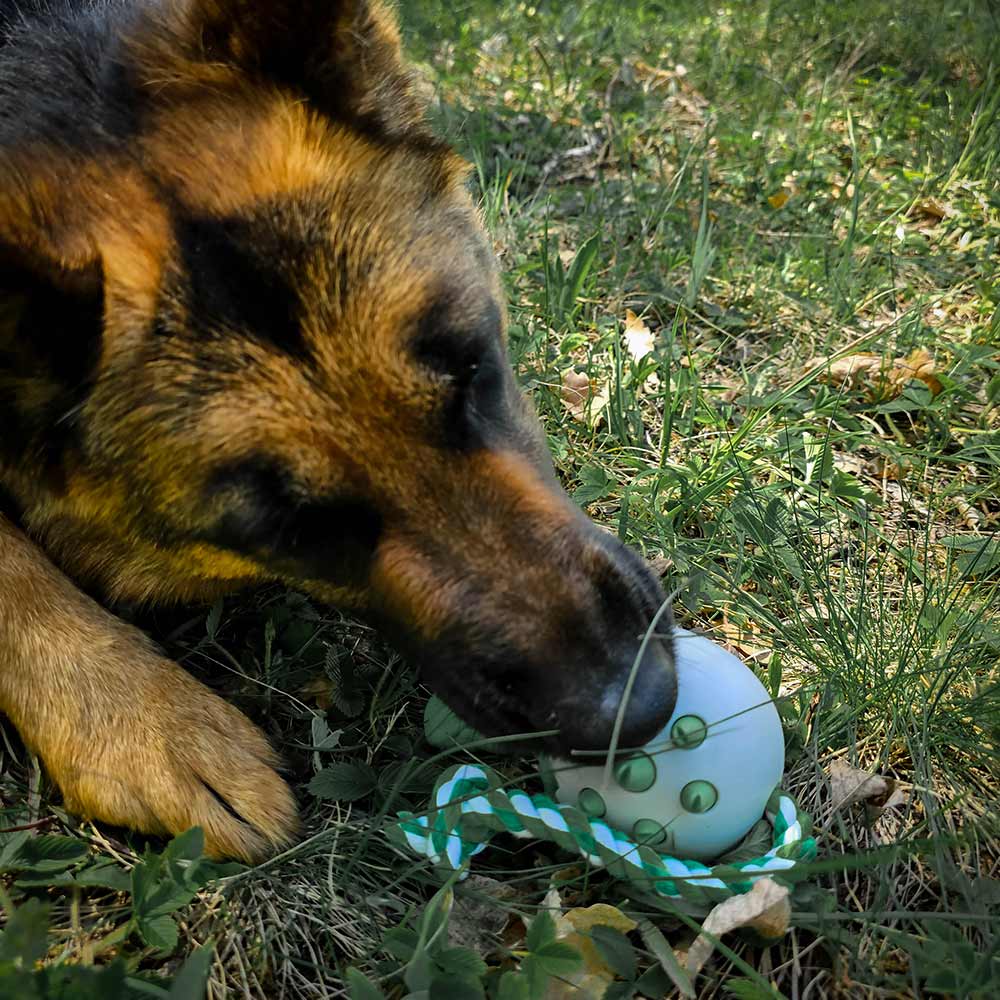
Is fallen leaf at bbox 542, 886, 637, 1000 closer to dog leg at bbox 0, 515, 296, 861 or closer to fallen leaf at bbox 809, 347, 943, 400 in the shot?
dog leg at bbox 0, 515, 296, 861

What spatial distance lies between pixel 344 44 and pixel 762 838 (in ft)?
6.98

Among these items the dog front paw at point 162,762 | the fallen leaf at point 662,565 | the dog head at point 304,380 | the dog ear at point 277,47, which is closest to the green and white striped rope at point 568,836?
the dog head at point 304,380

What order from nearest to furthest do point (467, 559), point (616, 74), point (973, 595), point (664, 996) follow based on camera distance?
point (664, 996)
point (467, 559)
point (973, 595)
point (616, 74)

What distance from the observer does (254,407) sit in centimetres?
195

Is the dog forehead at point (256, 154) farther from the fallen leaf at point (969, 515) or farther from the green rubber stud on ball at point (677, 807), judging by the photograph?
the fallen leaf at point (969, 515)

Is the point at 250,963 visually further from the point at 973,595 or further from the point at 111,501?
the point at 973,595

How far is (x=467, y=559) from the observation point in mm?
2020

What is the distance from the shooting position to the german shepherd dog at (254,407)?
1950 millimetres

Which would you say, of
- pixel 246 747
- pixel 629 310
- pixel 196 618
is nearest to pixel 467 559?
pixel 246 747

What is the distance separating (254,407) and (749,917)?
146cm

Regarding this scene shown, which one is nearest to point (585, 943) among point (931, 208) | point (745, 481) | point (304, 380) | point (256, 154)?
point (304, 380)

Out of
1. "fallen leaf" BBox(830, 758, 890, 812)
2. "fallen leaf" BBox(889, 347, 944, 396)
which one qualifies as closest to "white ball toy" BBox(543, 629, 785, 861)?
"fallen leaf" BBox(830, 758, 890, 812)

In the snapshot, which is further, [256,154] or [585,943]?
[256,154]

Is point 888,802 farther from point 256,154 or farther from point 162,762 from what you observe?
point 256,154
